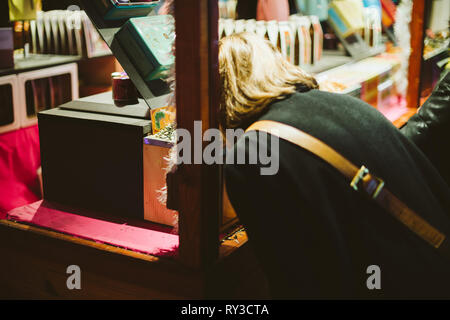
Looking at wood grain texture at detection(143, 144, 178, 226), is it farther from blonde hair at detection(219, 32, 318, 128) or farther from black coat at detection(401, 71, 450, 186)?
black coat at detection(401, 71, 450, 186)

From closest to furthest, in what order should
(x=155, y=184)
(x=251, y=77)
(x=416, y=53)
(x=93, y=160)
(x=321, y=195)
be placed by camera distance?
(x=321, y=195), (x=251, y=77), (x=155, y=184), (x=93, y=160), (x=416, y=53)

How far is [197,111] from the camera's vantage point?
5.43 feet

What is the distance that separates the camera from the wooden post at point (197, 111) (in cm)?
162

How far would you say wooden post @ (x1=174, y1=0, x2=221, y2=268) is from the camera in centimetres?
162

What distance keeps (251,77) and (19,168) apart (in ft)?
8.34

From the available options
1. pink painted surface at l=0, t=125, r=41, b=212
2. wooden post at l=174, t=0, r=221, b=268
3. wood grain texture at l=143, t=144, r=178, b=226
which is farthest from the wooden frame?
wooden post at l=174, t=0, r=221, b=268

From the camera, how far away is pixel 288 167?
1.43 m

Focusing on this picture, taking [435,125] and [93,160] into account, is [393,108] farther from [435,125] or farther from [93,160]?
[93,160]

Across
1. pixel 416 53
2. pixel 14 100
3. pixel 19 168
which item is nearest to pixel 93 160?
pixel 19 168

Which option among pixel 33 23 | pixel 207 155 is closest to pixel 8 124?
pixel 33 23

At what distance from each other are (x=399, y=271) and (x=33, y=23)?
13.3 feet

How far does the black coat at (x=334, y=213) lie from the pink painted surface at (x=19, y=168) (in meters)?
2.39
